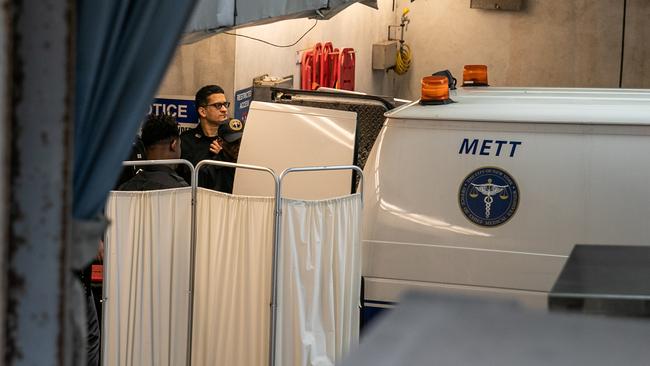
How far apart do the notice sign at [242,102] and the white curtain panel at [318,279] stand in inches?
189

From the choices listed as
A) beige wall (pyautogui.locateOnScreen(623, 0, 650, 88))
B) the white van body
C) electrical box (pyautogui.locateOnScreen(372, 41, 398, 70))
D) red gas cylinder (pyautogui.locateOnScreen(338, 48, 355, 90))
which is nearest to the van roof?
the white van body

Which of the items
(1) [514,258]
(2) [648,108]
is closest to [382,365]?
(1) [514,258]

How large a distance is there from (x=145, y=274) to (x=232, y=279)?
50cm

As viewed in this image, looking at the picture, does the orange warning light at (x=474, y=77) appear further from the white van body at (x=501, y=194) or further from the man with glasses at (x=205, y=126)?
the white van body at (x=501, y=194)

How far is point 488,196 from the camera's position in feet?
19.4

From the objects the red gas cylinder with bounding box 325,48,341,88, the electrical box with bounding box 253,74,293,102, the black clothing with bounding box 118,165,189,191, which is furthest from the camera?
the red gas cylinder with bounding box 325,48,341,88

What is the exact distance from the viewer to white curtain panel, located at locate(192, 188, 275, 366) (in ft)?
19.5

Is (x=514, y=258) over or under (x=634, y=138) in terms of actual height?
under

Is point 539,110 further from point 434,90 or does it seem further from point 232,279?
point 232,279

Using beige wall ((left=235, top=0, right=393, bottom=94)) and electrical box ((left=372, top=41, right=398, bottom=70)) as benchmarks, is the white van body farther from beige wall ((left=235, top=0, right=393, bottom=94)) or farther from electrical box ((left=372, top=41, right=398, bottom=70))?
electrical box ((left=372, top=41, right=398, bottom=70))

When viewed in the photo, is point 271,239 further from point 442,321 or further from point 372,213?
point 442,321

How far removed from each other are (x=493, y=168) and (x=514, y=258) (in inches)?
20.1

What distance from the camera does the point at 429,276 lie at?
5.97 m

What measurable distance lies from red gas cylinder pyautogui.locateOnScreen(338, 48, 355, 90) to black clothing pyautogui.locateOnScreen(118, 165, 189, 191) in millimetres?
8518
